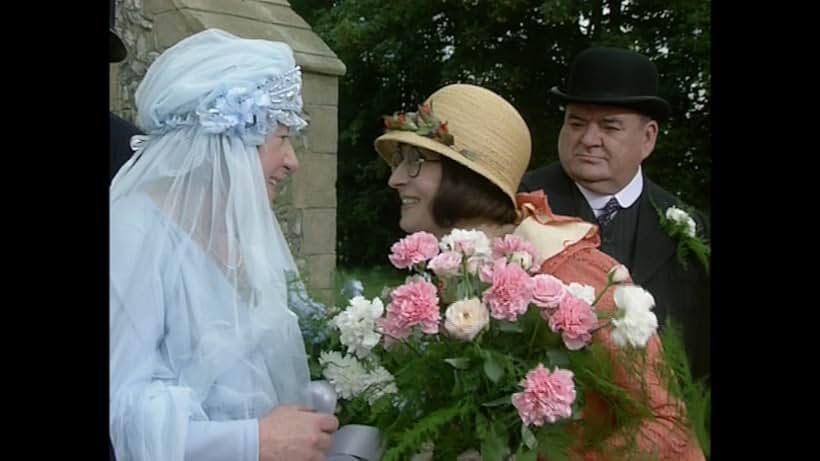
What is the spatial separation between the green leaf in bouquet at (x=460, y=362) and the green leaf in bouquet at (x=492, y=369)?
3 cm

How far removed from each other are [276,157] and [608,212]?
4.28 ft

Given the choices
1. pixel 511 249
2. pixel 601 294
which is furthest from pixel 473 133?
pixel 601 294

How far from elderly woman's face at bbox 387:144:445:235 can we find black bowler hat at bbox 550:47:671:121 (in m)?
0.95

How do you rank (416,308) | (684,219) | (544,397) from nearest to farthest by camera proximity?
(544,397) → (416,308) → (684,219)

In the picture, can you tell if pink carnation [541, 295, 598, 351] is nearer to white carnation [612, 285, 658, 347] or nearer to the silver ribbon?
white carnation [612, 285, 658, 347]

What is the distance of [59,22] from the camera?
83 cm

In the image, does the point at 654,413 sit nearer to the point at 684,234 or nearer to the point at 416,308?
the point at 416,308

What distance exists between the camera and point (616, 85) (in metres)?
2.72

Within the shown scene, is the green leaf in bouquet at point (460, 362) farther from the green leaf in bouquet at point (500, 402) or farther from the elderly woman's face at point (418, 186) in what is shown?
the elderly woman's face at point (418, 186)

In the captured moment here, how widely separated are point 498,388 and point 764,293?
0.57 m

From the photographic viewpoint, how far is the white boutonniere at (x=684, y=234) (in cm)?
218

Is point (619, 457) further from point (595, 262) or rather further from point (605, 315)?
point (595, 262)

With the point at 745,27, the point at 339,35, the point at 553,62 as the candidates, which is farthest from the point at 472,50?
the point at 745,27

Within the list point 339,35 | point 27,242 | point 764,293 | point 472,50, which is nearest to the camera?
point 27,242
